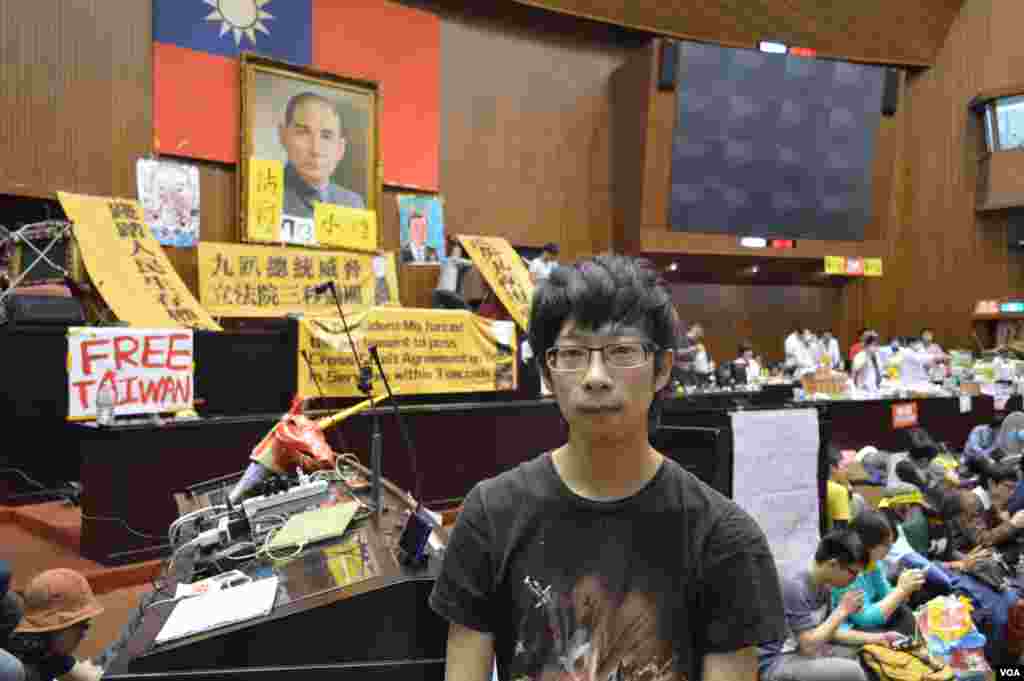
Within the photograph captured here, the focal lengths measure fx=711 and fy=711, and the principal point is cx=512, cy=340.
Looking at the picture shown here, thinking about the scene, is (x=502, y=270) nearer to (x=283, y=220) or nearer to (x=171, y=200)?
(x=283, y=220)

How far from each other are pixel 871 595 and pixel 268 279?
21.7 feet

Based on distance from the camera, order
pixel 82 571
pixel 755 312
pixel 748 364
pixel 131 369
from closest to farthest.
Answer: pixel 82 571 < pixel 131 369 < pixel 748 364 < pixel 755 312

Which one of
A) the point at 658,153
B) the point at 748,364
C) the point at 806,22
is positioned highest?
the point at 806,22

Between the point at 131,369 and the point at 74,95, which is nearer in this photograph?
the point at 131,369

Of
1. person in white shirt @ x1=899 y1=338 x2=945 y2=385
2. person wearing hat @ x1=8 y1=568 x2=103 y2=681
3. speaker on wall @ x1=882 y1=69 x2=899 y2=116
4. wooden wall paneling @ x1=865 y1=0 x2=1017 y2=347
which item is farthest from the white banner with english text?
wooden wall paneling @ x1=865 y1=0 x2=1017 y2=347

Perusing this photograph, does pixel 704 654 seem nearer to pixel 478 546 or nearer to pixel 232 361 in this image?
pixel 478 546

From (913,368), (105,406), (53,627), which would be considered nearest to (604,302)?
(53,627)

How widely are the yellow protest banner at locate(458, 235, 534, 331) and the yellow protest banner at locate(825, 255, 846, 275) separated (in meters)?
6.50

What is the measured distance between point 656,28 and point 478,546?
11736mm

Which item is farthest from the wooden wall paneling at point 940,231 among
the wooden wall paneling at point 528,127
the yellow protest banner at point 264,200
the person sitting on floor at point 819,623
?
the person sitting on floor at point 819,623

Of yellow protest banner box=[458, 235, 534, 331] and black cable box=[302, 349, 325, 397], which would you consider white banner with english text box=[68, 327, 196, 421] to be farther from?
yellow protest banner box=[458, 235, 534, 331]

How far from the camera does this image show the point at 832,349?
13.2 meters

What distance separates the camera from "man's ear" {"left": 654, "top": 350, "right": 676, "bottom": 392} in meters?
1.14

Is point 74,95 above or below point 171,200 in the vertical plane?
above
